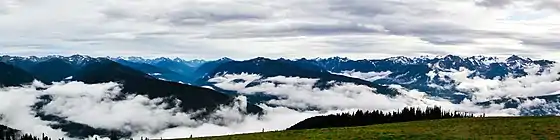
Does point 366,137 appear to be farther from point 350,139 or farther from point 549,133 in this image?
point 549,133

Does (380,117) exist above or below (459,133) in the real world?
above

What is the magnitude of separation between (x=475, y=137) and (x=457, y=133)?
7.80ft

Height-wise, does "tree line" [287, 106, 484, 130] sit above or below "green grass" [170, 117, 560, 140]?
above

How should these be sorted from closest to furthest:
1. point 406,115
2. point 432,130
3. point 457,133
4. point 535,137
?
point 535,137, point 457,133, point 432,130, point 406,115

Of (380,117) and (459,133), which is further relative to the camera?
(380,117)

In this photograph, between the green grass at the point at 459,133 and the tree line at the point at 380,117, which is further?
the tree line at the point at 380,117

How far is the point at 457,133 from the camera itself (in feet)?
160

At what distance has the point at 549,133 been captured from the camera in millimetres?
46312

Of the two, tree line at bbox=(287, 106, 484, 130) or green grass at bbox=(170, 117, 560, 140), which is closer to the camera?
green grass at bbox=(170, 117, 560, 140)

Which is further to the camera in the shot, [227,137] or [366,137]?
[227,137]

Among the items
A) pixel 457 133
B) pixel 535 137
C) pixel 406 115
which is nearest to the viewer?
pixel 535 137

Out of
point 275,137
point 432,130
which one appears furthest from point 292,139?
point 432,130

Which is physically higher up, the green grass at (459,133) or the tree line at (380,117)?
the tree line at (380,117)

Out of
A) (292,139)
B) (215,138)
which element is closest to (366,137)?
(292,139)
